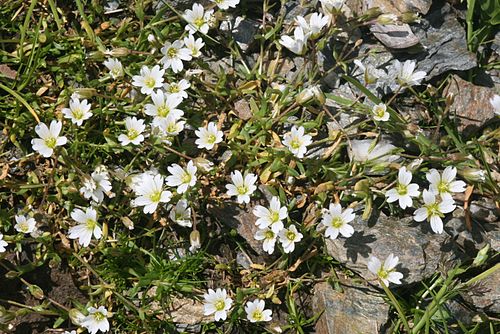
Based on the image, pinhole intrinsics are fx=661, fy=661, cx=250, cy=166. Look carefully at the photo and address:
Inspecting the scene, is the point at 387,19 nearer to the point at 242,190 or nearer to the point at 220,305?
the point at 242,190

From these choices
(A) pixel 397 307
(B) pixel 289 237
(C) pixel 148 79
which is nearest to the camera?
(A) pixel 397 307

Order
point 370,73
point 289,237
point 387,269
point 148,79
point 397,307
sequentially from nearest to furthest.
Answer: point 397,307, point 387,269, point 289,237, point 148,79, point 370,73

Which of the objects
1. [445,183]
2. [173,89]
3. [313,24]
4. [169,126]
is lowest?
[445,183]

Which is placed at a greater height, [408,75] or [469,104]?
[408,75]

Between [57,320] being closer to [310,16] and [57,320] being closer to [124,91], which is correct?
[124,91]

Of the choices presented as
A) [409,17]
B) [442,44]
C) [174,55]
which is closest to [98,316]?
[174,55]

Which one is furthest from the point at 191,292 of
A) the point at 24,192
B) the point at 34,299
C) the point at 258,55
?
the point at 258,55
